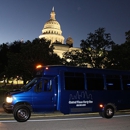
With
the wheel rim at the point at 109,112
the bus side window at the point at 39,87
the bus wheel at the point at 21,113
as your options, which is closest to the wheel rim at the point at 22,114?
the bus wheel at the point at 21,113

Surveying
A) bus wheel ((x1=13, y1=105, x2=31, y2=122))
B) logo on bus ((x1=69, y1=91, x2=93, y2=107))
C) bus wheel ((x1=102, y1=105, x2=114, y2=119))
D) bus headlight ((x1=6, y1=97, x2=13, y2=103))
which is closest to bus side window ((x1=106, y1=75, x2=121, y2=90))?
bus wheel ((x1=102, y1=105, x2=114, y2=119))

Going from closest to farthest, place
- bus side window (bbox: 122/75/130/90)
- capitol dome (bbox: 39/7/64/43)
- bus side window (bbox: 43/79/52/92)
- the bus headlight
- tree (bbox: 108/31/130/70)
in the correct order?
the bus headlight, bus side window (bbox: 43/79/52/92), bus side window (bbox: 122/75/130/90), tree (bbox: 108/31/130/70), capitol dome (bbox: 39/7/64/43)

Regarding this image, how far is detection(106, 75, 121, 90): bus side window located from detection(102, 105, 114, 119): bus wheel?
4.09 ft

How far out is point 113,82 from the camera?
14266 mm

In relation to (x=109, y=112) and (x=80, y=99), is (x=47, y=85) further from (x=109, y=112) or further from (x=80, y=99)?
(x=109, y=112)

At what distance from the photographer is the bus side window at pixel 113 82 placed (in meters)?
14.0

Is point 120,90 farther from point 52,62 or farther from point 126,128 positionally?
point 52,62

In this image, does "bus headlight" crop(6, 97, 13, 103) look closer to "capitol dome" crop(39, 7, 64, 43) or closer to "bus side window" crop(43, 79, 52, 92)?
"bus side window" crop(43, 79, 52, 92)

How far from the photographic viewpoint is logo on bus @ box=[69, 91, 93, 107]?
12.4m

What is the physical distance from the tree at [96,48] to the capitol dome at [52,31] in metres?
92.1

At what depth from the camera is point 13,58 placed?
40.6 metres

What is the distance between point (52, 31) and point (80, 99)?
13021 cm

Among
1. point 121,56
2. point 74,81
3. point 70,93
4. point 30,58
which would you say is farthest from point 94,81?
point 30,58

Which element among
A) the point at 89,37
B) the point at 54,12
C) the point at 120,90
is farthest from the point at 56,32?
the point at 120,90
